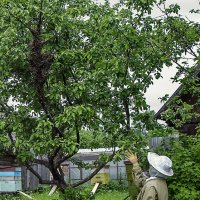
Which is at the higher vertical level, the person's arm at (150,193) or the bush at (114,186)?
the person's arm at (150,193)

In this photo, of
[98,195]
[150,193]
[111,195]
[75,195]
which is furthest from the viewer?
[98,195]

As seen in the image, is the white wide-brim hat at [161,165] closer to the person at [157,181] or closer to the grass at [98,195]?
the person at [157,181]

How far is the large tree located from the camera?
750 cm

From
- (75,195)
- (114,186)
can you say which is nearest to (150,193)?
(75,195)

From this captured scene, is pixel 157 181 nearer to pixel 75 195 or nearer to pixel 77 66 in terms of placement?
pixel 75 195

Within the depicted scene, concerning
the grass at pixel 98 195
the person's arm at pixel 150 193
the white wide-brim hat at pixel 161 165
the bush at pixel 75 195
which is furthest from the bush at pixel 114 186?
the person's arm at pixel 150 193

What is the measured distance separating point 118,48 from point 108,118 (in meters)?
1.24

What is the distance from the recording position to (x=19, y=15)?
7.39 meters

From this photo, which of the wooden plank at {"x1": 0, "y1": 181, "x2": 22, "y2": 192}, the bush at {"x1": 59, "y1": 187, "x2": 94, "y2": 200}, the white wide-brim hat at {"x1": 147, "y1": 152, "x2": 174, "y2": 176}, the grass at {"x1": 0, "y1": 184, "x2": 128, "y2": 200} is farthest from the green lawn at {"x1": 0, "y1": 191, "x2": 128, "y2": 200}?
the white wide-brim hat at {"x1": 147, "y1": 152, "x2": 174, "y2": 176}

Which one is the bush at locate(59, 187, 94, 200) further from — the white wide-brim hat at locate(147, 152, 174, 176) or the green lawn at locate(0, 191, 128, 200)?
the green lawn at locate(0, 191, 128, 200)

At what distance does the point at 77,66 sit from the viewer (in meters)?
8.28

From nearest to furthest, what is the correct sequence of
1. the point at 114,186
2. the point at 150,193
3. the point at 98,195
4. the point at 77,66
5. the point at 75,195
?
the point at 150,193, the point at 75,195, the point at 77,66, the point at 98,195, the point at 114,186

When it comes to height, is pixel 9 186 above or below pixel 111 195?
above

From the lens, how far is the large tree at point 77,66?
7504mm
